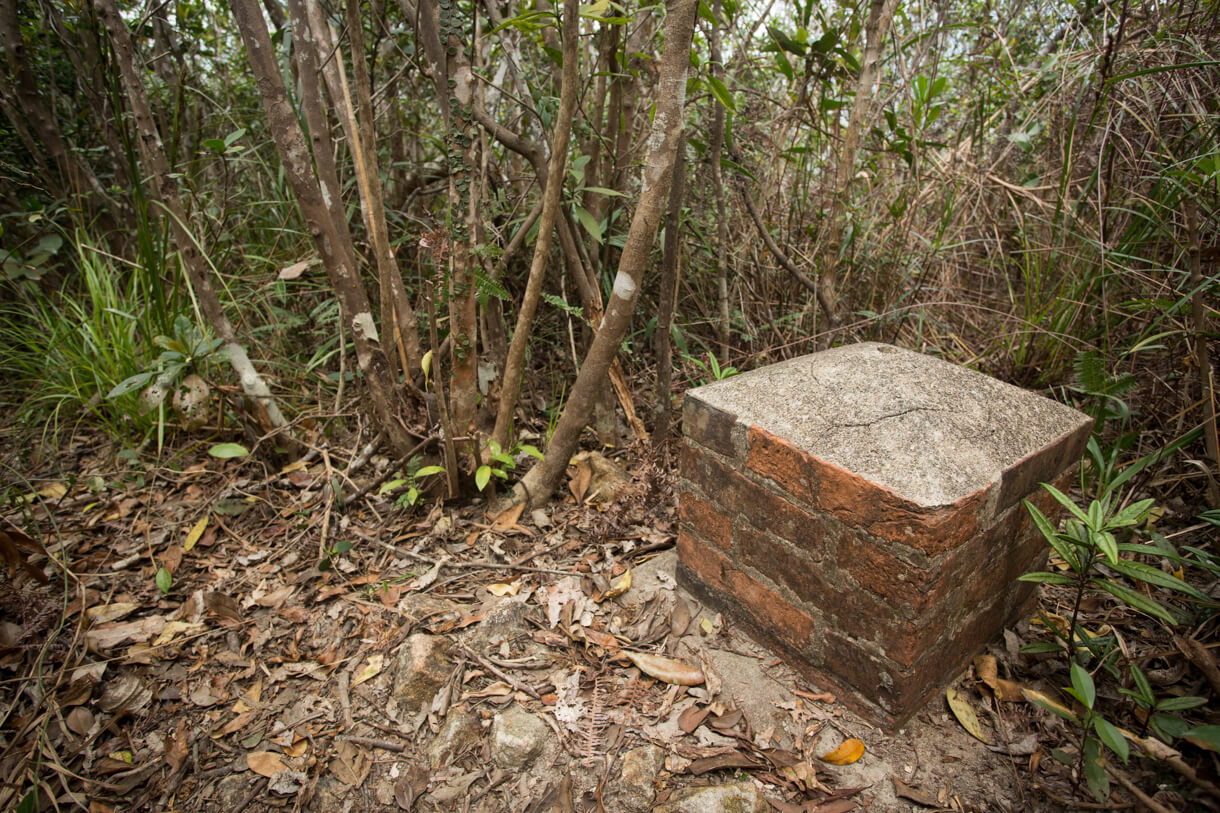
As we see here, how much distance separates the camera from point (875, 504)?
4.15 ft

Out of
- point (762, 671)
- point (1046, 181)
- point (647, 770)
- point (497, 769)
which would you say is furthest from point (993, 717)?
point (1046, 181)

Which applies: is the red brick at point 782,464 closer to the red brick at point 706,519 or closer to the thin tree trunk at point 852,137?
the red brick at point 706,519

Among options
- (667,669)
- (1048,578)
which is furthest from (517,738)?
(1048,578)

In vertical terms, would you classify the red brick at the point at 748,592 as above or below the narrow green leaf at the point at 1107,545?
below

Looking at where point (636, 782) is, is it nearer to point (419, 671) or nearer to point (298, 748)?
point (419, 671)

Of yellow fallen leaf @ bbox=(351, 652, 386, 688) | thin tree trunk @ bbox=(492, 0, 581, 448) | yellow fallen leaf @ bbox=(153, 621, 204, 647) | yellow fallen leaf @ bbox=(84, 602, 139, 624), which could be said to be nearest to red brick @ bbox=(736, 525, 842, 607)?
thin tree trunk @ bbox=(492, 0, 581, 448)

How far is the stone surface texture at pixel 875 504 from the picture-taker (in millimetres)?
1272

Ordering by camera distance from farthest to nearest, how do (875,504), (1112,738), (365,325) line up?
(365,325) → (875,504) → (1112,738)

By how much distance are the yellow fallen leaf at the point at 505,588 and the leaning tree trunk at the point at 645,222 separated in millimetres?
433

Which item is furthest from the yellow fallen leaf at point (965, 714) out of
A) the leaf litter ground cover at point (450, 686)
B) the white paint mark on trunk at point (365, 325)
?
the white paint mark on trunk at point (365, 325)

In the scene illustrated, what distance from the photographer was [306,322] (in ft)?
9.85

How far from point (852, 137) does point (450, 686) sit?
2.21 meters

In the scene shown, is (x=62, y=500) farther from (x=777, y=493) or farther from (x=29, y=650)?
(x=777, y=493)

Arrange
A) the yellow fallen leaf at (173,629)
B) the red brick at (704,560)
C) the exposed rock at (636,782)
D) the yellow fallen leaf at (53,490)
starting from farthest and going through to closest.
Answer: the yellow fallen leaf at (53,490) < the yellow fallen leaf at (173,629) < the red brick at (704,560) < the exposed rock at (636,782)
